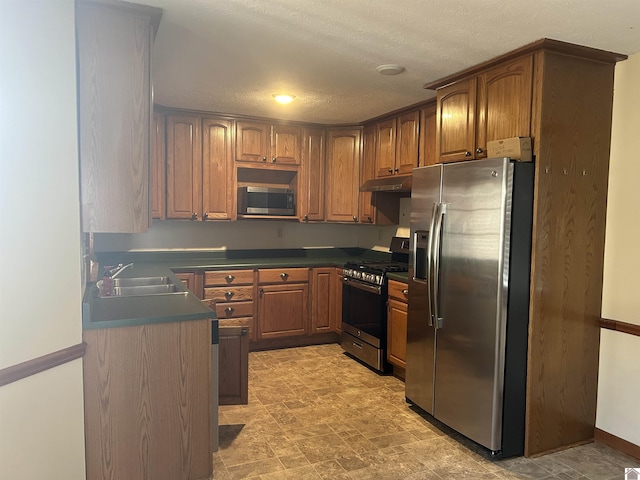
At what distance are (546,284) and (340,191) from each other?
2622 mm

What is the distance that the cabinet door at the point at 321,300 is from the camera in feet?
15.3

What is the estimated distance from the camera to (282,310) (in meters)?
4.54

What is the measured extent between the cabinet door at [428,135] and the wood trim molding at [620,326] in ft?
5.52

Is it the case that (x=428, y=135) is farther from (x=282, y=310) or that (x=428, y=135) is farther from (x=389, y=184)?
(x=282, y=310)

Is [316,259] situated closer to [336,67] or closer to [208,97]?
[208,97]

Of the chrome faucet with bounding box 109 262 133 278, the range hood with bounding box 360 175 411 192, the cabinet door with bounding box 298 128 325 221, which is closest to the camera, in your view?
the chrome faucet with bounding box 109 262 133 278

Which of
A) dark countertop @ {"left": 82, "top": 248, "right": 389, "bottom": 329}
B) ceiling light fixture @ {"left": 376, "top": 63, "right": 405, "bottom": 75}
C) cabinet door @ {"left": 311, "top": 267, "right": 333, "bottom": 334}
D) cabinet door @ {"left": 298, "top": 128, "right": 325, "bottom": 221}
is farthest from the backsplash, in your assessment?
A: ceiling light fixture @ {"left": 376, "top": 63, "right": 405, "bottom": 75}

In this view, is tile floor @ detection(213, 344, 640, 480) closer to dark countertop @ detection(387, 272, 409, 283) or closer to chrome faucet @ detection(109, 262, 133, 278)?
dark countertop @ detection(387, 272, 409, 283)

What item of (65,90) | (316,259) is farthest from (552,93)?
(316,259)

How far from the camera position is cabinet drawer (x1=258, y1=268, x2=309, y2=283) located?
14.6ft

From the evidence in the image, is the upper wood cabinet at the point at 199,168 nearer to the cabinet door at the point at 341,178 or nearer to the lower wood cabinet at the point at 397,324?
the cabinet door at the point at 341,178

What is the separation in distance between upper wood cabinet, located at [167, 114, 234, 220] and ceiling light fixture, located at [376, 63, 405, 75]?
191cm

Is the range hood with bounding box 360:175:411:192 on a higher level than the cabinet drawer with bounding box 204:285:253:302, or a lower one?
higher

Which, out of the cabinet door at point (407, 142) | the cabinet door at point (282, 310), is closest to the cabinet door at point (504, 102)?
the cabinet door at point (407, 142)
